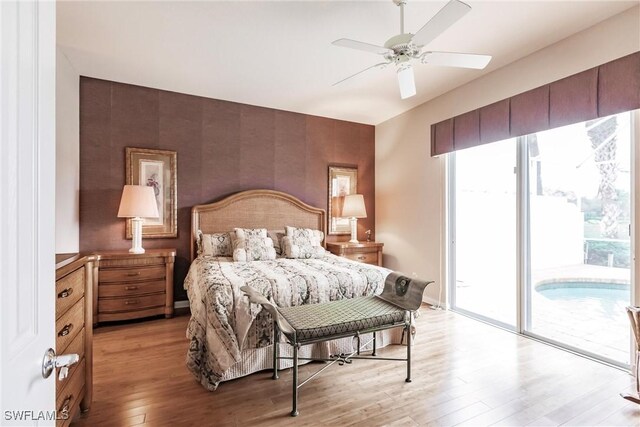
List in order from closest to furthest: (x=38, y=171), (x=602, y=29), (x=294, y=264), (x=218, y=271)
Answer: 1. (x=38, y=171)
2. (x=602, y=29)
3. (x=218, y=271)
4. (x=294, y=264)

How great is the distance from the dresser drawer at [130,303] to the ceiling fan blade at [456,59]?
146 inches

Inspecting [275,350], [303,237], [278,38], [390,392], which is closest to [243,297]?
[275,350]

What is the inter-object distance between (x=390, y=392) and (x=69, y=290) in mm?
2061

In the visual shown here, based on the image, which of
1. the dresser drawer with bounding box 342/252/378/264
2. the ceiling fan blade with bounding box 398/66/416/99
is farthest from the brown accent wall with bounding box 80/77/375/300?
the ceiling fan blade with bounding box 398/66/416/99

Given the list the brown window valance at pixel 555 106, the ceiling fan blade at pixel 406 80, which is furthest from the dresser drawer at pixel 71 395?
the brown window valance at pixel 555 106

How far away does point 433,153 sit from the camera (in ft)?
13.9

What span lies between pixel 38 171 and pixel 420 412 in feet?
7.41

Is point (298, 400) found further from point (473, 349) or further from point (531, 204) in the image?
point (531, 204)

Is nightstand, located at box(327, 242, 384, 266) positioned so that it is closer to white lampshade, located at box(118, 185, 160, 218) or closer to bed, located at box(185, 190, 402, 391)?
bed, located at box(185, 190, 402, 391)

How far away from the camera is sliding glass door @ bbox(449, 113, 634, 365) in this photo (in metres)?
2.65

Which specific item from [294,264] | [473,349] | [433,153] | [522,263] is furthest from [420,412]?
[433,153]

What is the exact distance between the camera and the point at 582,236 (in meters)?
2.89

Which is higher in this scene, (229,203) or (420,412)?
(229,203)

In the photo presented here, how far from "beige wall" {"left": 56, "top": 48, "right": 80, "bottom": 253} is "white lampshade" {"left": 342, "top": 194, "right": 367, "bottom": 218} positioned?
343 cm
